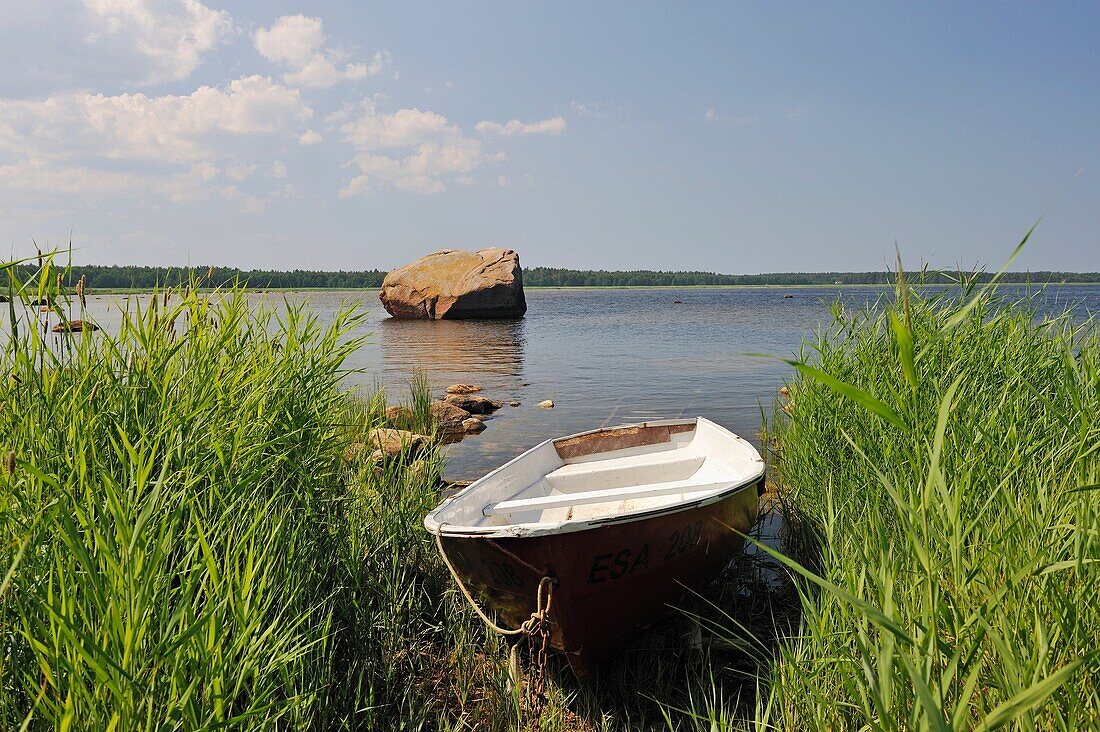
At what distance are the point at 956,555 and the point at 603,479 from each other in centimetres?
490

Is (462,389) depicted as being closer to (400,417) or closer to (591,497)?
(400,417)

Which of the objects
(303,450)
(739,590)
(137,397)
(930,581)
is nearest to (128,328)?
(137,397)

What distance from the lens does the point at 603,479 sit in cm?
673

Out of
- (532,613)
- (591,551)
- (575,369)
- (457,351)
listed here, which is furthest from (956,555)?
(457,351)

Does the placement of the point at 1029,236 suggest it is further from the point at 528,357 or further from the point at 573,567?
the point at 528,357

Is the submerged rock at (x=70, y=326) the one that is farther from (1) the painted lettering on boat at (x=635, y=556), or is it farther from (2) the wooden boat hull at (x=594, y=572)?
(1) the painted lettering on boat at (x=635, y=556)

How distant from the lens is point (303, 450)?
4324 mm

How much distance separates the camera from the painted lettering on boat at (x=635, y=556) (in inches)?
162

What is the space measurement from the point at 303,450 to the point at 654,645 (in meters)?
2.51

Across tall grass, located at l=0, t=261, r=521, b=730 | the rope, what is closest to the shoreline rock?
tall grass, located at l=0, t=261, r=521, b=730

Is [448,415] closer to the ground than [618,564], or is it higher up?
closer to the ground

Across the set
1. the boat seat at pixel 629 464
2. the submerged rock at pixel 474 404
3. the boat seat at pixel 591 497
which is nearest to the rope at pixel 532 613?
the boat seat at pixel 591 497

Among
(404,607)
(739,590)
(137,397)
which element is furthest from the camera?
(739,590)

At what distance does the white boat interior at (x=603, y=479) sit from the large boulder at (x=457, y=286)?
29.5 meters
